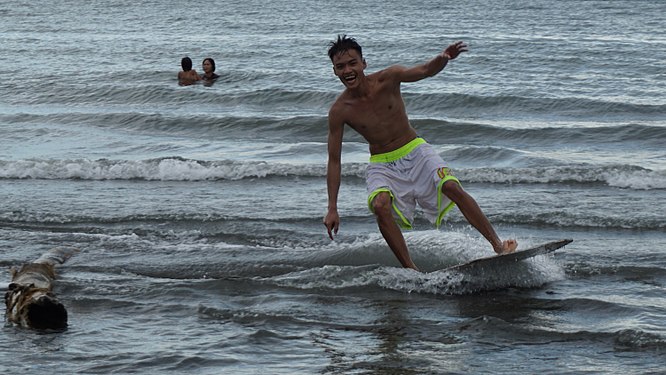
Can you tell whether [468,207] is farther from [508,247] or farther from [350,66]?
[350,66]

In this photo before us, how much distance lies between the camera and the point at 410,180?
24.8 ft

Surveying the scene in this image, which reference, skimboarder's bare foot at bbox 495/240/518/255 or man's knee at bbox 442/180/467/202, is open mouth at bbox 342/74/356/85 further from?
skimboarder's bare foot at bbox 495/240/518/255

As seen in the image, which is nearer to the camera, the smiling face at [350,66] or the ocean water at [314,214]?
the ocean water at [314,214]

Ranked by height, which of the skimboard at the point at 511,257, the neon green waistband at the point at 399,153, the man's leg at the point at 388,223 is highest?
the neon green waistband at the point at 399,153

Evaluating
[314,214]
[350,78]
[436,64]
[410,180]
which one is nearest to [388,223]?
[410,180]

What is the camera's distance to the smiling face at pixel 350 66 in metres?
7.21

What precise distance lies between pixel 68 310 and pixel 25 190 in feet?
16.9

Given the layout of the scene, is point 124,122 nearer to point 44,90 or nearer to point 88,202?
point 44,90

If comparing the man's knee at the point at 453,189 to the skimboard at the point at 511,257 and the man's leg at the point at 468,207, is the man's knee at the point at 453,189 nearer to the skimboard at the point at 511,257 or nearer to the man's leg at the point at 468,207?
the man's leg at the point at 468,207

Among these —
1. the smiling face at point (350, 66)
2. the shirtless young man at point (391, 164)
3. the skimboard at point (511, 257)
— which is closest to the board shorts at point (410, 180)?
the shirtless young man at point (391, 164)

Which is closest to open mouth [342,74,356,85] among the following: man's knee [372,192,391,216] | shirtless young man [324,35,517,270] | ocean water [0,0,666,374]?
shirtless young man [324,35,517,270]

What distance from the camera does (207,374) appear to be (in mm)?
5707

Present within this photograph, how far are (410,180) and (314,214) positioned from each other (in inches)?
115

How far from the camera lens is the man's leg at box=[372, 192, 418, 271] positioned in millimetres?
7418
